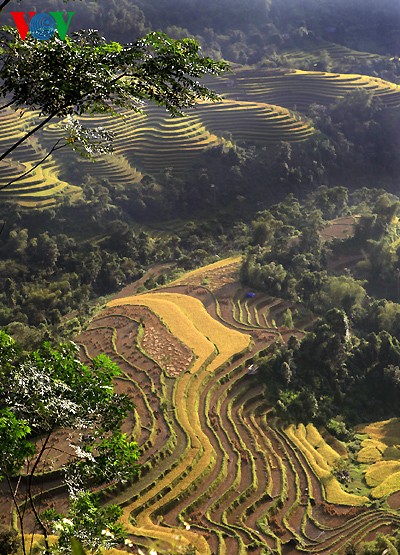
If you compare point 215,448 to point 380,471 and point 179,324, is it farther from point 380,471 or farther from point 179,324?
point 179,324

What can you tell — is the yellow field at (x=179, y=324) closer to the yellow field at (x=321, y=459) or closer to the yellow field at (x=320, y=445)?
the yellow field at (x=321, y=459)

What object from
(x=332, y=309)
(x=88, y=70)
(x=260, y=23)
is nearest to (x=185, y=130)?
(x=332, y=309)

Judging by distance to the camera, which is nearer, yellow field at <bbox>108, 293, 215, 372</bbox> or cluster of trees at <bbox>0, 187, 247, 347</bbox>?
yellow field at <bbox>108, 293, 215, 372</bbox>

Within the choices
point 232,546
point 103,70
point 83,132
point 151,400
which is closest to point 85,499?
Result: point 83,132

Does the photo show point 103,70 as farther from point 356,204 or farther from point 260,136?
point 260,136

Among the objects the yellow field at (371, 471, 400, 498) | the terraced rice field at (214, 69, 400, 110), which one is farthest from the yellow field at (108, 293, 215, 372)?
the terraced rice field at (214, 69, 400, 110)

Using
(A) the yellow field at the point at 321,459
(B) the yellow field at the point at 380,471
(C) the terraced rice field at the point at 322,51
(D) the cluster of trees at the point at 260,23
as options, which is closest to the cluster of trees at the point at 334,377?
(A) the yellow field at the point at 321,459

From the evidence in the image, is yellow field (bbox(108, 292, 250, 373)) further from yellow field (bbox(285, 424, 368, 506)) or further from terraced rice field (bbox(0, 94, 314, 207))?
terraced rice field (bbox(0, 94, 314, 207))
